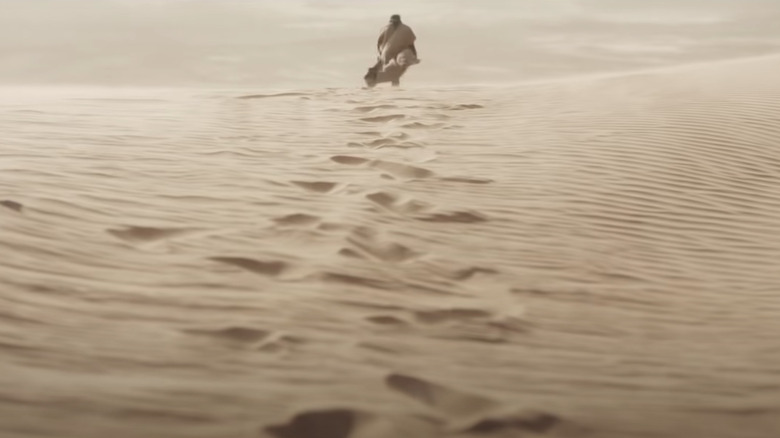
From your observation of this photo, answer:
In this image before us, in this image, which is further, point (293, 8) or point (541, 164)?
point (293, 8)

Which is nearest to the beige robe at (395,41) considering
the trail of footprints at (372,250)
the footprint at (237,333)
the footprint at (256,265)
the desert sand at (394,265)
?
the desert sand at (394,265)

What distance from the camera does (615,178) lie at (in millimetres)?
6117

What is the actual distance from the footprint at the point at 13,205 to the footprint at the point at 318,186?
1603mm

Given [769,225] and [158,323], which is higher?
[158,323]

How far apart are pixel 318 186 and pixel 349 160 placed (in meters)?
0.90

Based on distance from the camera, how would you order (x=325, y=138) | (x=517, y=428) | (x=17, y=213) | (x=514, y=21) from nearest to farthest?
(x=517, y=428), (x=17, y=213), (x=325, y=138), (x=514, y=21)

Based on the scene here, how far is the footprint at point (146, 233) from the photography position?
4.17 metres

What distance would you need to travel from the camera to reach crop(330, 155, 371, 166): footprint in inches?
249

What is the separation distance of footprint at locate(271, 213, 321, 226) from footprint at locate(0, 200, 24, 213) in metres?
1.11

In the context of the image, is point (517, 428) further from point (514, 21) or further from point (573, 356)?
point (514, 21)

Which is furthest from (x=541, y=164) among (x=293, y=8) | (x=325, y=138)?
(x=293, y=8)

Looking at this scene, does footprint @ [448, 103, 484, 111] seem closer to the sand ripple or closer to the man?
the sand ripple

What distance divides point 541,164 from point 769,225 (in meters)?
1.52

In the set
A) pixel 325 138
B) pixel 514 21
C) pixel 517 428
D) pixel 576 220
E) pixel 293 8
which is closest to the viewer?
pixel 517 428
